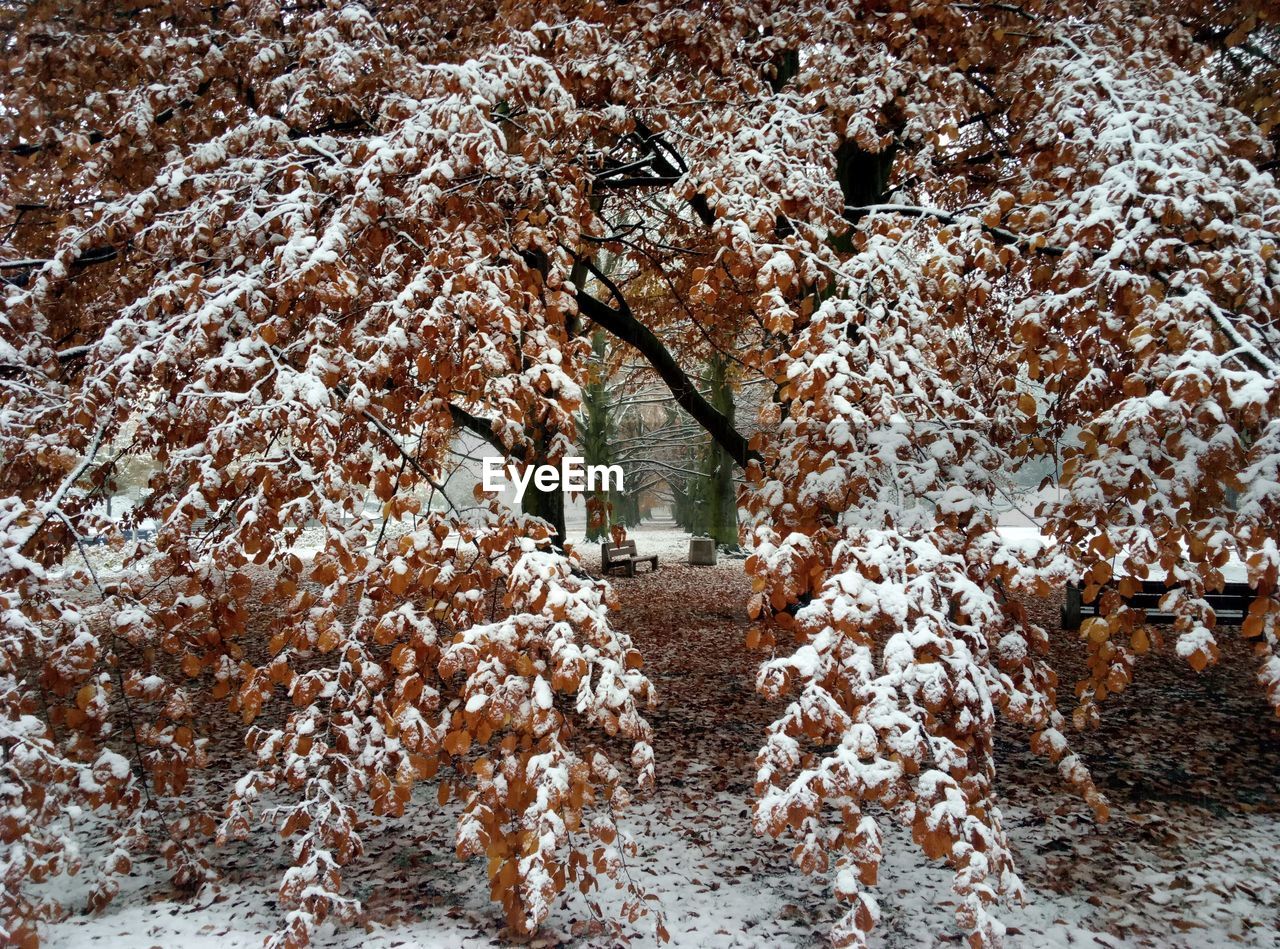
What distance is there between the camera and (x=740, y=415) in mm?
25734

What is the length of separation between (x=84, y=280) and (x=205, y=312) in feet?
10.8

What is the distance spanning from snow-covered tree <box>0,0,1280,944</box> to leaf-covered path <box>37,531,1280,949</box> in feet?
2.17

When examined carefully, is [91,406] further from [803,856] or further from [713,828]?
[713,828]

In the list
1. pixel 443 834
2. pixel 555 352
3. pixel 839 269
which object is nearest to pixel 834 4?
pixel 839 269

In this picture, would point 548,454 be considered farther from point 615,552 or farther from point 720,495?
point 720,495

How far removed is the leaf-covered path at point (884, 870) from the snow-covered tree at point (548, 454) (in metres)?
0.66

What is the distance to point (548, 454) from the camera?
10.6 ft

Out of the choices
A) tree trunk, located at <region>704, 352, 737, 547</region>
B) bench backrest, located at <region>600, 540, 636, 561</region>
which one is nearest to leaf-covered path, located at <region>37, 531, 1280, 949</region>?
bench backrest, located at <region>600, 540, 636, 561</region>

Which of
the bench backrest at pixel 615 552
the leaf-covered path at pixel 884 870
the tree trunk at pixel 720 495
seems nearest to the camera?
the leaf-covered path at pixel 884 870

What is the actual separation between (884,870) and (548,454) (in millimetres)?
3204

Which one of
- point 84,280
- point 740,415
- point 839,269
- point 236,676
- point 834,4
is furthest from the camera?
point 740,415

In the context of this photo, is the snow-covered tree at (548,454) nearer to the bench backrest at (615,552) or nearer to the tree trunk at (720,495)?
the bench backrest at (615,552)

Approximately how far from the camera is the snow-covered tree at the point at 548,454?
98.3 inches

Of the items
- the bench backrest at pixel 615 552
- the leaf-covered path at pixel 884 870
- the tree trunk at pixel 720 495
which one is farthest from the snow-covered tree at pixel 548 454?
the tree trunk at pixel 720 495
